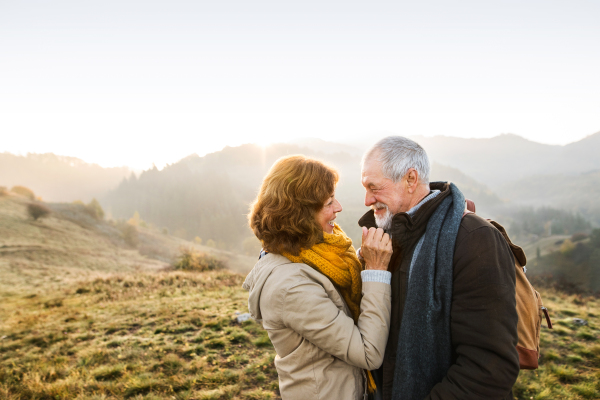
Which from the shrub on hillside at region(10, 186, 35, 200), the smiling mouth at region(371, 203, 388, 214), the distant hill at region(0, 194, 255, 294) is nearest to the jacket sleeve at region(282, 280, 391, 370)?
the smiling mouth at region(371, 203, 388, 214)

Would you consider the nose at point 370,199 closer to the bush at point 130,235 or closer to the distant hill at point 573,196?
the bush at point 130,235

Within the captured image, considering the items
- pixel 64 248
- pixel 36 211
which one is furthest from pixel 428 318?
pixel 36 211

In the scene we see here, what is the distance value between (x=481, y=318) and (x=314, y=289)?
1.01m

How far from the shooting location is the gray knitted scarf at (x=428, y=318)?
73.3 inches

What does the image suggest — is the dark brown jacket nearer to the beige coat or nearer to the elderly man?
the elderly man

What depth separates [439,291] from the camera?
1.87 m

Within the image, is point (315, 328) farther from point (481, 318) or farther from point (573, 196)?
point (573, 196)

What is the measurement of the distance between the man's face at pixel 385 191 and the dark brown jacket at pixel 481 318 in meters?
0.48

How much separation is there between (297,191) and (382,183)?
2.28ft

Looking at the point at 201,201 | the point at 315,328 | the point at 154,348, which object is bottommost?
the point at 201,201

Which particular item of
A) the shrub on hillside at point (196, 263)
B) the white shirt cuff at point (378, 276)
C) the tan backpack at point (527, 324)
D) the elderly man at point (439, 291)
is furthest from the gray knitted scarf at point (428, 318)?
the shrub on hillside at point (196, 263)

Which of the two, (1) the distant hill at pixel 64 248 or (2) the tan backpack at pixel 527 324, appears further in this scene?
(1) the distant hill at pixel 64 248

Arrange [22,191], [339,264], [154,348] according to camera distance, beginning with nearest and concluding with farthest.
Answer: [339,264] → [154,348] → [22,191]

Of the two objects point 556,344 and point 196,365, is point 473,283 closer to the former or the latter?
point 196,365
